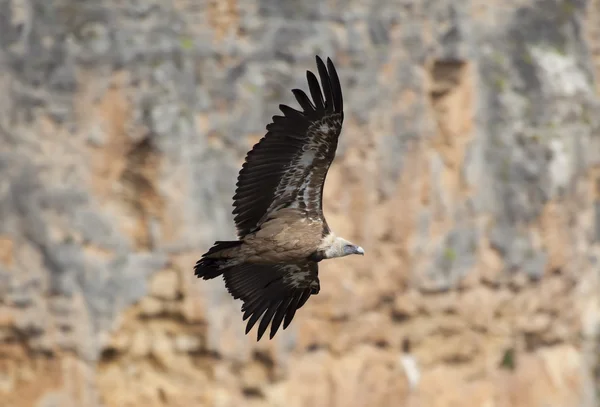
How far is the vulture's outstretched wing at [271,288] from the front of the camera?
7926mm

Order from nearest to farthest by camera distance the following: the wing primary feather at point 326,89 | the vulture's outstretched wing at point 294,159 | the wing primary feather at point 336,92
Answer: the wing primary feather at point 326,89, the wing primary feather at point 336,92, the vulture's outstretched wing at point 294,159

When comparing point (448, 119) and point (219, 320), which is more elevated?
point (448, 119)

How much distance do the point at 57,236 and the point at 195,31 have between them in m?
2.42

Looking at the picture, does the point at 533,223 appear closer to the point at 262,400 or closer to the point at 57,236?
the point at 262,400

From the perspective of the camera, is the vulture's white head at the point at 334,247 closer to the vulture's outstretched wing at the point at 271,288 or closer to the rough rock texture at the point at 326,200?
the vulture's outstretched wing at the point at 271,288

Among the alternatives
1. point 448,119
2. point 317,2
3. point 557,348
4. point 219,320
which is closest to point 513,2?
point 448,119

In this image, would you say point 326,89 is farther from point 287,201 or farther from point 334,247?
point 334,247

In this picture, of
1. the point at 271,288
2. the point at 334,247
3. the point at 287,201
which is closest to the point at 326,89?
the point at 287,201

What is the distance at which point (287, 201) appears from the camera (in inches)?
299

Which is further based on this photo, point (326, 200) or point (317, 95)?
point (326, 200)

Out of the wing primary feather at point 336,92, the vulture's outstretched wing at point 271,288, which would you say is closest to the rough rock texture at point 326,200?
the vulture's outstretched wing at point 271,288

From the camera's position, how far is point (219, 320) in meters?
12.1

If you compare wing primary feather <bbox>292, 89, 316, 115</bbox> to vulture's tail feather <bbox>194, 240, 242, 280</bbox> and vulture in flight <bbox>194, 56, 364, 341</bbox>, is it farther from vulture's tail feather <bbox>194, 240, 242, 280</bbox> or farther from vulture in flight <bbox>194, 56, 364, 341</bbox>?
vulture's tail feather <bbox>194, 240, 242, 280</bbox>

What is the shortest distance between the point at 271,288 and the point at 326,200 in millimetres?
4794
